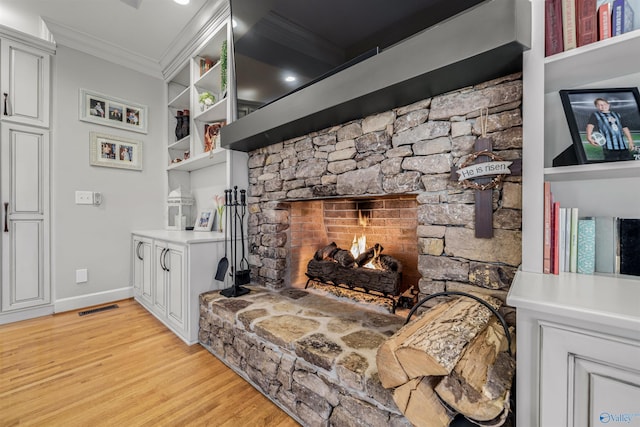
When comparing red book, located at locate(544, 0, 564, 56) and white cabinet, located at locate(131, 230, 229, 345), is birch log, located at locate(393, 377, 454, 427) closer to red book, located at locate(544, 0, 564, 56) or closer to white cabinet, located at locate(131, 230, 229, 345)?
red book, located at locate(544, 0, 564, 56)

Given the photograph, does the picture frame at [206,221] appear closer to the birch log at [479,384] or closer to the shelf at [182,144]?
the shelf at [182,144]

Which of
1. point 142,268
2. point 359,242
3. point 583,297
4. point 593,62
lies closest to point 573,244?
point 583,297

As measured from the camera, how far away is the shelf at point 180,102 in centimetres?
309

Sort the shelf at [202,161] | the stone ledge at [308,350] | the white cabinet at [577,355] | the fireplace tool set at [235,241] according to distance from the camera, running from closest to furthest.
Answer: the white cabinet at [577,355], the stone ledge at [308,350], the fireplace tool set at [235,241], the shelf at [202,161]

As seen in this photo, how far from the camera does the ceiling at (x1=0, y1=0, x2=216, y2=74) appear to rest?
2322 millimetres

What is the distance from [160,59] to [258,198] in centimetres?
223

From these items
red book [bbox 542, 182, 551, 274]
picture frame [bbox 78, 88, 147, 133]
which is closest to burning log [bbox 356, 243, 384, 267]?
red book [bbox 542, 182, 551, 274]

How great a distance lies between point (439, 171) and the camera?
4.13 feet

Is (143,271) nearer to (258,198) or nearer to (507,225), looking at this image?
(258,198)

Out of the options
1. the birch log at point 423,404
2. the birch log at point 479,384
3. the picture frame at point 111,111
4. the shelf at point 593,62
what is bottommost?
the birch log at point 423,404

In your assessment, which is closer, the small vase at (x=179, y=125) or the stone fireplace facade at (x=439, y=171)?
the stone fireplace facade at (x=439, y=171)

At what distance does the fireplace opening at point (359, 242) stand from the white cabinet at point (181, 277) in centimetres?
66

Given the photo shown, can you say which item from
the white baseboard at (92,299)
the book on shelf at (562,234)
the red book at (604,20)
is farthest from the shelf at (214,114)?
the book on shelf at (562,234)

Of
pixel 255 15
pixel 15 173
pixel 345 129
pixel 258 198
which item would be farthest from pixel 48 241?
pixel 345 129
